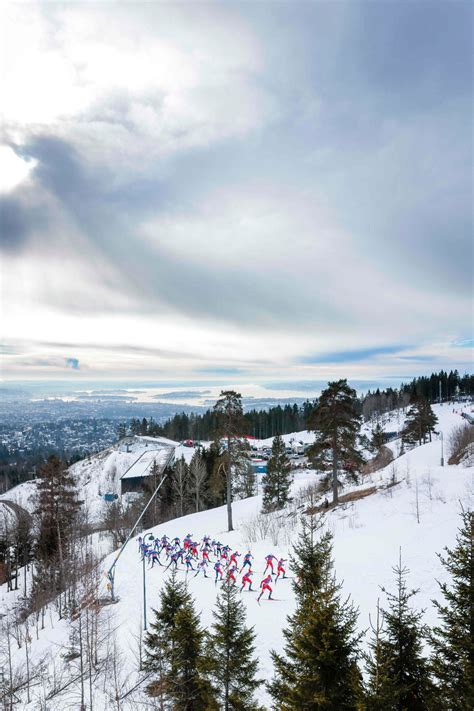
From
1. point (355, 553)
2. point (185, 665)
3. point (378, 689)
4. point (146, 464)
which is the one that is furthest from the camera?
point (146, 464)

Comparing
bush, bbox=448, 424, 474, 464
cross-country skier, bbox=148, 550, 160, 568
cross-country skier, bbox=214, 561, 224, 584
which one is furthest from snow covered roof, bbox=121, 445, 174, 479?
cross-country skier, bbox=214, 561, 224, 584

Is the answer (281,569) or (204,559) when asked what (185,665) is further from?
(204,559)

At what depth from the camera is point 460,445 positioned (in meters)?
42.9

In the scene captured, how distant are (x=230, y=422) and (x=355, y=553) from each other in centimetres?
1277

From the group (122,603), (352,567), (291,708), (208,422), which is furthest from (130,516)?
(208,422)

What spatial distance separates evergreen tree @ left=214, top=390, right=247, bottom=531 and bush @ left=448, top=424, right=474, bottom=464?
22545 millimetres

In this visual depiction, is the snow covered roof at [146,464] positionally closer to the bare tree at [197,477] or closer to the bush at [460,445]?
the bare tree at [197,477]

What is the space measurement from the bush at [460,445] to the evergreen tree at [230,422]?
22545mm

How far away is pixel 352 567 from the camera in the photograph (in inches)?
810

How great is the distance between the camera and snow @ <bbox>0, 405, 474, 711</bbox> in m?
16.9

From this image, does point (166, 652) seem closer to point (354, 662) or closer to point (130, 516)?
point (354, 662)

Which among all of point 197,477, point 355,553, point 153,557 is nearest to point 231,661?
point 355,553

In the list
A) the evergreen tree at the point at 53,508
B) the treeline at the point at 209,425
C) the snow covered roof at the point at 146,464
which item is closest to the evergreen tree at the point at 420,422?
the snow covered roof at the point at 146,464

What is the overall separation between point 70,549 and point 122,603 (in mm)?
12911
